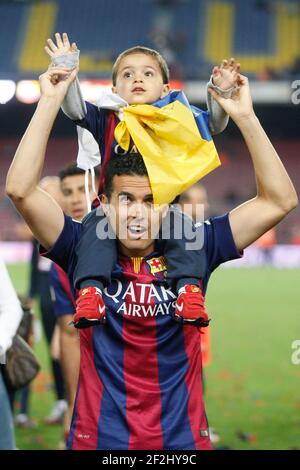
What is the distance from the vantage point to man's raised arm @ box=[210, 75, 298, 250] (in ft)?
10.2

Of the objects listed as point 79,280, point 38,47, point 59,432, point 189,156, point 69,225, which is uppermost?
point 38,47

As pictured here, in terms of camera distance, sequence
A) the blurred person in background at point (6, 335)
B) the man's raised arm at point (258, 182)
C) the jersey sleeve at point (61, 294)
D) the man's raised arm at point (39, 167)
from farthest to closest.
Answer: the jersey sleeve at point (61, 294)
the blurred person in background at point (6, 335)
the man's raised arm at point (258, 182)
the man's raised arm at point (39, 167)

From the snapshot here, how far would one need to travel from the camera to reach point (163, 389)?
3.10 metres

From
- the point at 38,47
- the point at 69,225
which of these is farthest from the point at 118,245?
the point at 38,47

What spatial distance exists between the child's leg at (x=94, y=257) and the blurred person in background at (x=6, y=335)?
1.17 m

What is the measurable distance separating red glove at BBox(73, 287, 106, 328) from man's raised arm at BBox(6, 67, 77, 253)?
224mm

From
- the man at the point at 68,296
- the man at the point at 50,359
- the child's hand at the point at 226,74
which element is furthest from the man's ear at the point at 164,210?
the man at the point at 50,359

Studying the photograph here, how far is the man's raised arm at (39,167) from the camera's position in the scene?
2969 mm

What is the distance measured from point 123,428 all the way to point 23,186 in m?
0.88

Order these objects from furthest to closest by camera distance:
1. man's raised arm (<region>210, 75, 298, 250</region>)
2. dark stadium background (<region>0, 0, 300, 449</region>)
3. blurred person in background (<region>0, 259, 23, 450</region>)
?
1. dark stadium background (<region>0, 0, 300, 449</region>)
2. blurred person in background (<region>0, 259, 23, 450</region>)
3. man's raised arm (<region>210, 75, 298, 250</region>)

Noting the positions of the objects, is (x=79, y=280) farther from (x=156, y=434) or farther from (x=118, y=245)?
(x=156, y=434)

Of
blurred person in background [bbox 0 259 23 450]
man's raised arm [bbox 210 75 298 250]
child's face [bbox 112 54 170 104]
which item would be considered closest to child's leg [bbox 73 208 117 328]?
man's raised arm [bbox 210 75 298 250]

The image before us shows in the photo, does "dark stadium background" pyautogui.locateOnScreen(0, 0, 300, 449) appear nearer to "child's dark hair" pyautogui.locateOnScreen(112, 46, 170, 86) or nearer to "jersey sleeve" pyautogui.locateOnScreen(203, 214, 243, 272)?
"child's dark hair" pyautogui.locateOnScreen(112, 46, 170, 86)

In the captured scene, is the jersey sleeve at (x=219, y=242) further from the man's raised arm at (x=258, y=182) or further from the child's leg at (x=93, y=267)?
the child's leg at (x=93, y=267)
